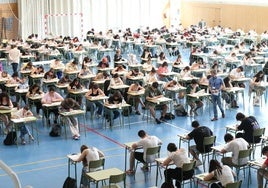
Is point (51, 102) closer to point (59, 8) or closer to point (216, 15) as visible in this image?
point (59, 8)

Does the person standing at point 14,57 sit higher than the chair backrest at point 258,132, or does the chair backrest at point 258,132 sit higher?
the person standing at point 14,57

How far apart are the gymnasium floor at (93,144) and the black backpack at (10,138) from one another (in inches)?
8.5

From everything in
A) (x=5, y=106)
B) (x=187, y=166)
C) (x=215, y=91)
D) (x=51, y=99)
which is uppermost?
(x=215, y=91)

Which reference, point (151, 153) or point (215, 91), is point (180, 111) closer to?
point (215, 91)

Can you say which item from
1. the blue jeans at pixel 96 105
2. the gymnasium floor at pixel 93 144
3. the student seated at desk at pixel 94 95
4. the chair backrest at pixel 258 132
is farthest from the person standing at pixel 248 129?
the blue jeans at pixel 96 105

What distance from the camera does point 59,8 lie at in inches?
1549

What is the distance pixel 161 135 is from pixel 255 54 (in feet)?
38.1

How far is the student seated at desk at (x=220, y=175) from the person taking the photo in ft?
32.1

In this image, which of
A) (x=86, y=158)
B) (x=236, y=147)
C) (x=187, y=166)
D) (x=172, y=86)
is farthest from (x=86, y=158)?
(x=172, y=86)

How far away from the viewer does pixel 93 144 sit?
15.0 metres

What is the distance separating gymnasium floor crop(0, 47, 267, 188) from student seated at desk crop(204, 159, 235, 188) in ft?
6.78

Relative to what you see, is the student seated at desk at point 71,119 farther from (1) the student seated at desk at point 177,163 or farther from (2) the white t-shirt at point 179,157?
(2) the white t-shirt at point 179,157

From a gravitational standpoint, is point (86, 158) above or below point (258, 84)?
below

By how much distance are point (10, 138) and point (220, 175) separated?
7.39 meters
